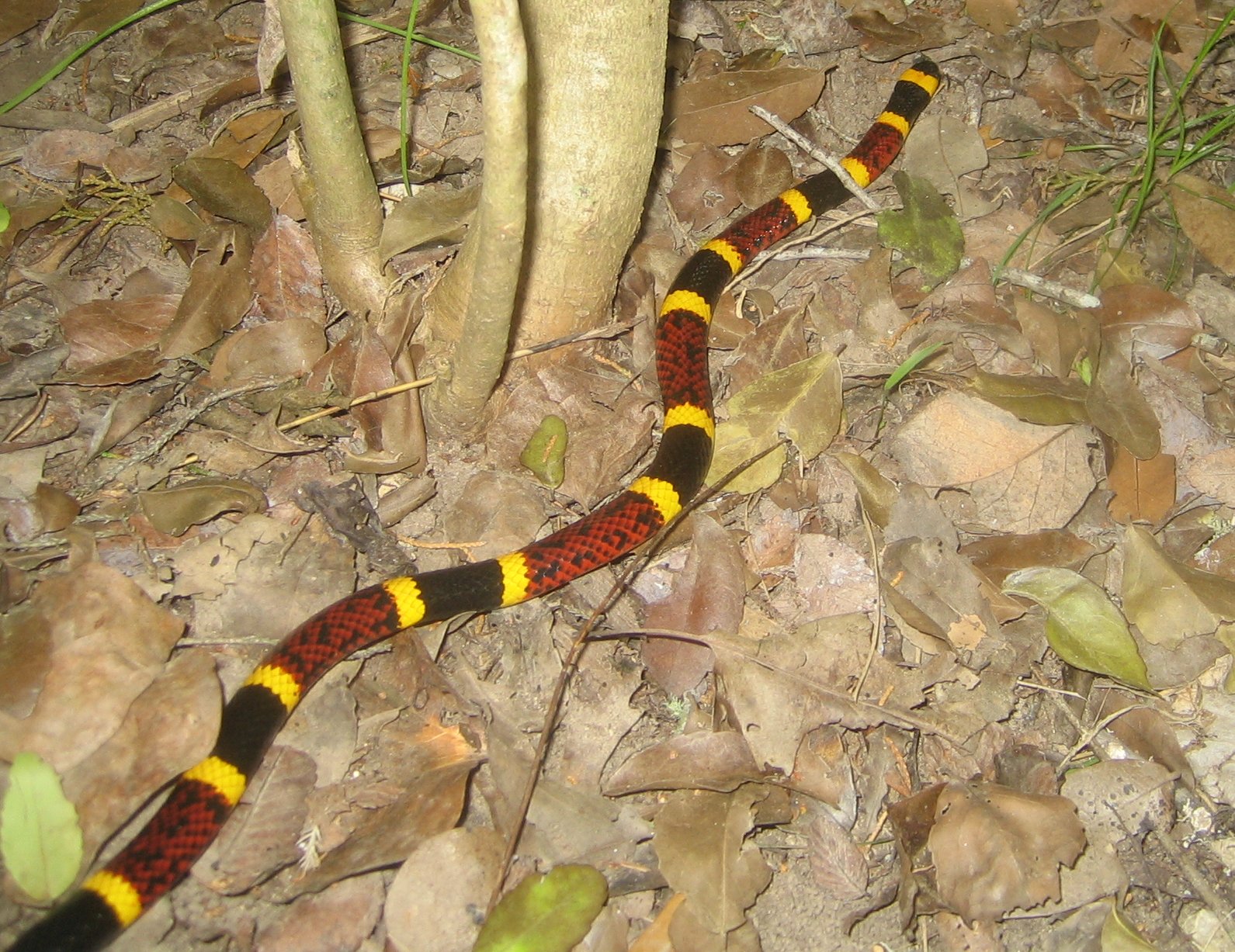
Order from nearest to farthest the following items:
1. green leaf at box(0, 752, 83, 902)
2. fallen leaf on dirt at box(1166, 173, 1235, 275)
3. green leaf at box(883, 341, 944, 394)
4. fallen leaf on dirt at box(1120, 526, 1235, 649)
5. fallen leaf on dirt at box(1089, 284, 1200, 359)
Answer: green leaf at box(0, 752, 83, 902)
fallen leaf on dirt at box(1120, 526, 1235, 649)
green leaf at box(883, 341, 944, 394)
fallen leaf on dirt at box(1089, 284, 1200, 359)
fallen leaf on dirt at box(1166, 173, 1235, 275)

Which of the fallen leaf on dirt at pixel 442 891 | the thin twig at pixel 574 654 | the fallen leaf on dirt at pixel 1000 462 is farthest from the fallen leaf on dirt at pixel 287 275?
the fallen leaf on dirt at pixel 1000 462

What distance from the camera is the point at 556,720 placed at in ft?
9.07

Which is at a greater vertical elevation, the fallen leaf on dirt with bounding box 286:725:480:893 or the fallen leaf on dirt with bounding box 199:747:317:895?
the fallen leaf on dirt with bounding box 199:747:317:895

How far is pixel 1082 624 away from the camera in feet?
9.69

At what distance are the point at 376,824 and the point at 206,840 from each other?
1.53ft

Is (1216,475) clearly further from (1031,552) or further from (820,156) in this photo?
(820,156)

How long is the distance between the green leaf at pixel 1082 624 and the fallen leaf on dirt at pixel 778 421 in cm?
87

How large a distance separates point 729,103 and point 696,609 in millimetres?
2564

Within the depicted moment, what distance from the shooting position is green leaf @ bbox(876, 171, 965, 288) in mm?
3773

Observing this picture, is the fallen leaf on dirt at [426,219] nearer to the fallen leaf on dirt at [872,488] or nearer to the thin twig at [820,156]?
the thin twig at [820,156]

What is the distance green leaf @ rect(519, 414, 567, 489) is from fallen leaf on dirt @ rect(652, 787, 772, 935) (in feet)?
3.93

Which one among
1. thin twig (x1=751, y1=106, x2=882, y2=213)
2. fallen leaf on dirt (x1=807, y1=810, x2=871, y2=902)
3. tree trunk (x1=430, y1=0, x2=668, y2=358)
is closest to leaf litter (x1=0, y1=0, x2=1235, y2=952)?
fallen leaf on dirt (x1=807, y1=810, x2=871, y2=902)

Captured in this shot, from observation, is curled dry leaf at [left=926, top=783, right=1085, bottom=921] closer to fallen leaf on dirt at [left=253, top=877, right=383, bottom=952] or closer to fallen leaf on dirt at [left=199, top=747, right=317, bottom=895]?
fallen leaf on dirt at [left=253, top=877, right=383, bottom=952]

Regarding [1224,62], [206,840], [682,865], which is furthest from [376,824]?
[1224,62]
